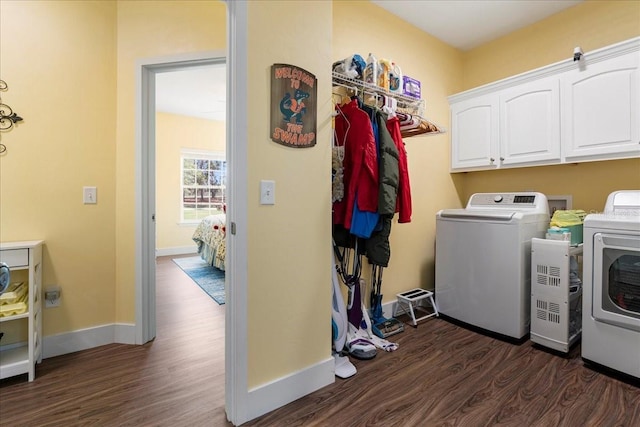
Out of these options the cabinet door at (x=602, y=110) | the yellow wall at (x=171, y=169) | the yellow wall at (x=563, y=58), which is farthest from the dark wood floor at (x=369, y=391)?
the yellow wall at (x=171, y=169)

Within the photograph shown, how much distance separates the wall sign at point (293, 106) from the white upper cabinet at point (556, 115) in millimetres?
2052

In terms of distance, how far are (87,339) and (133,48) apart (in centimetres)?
218

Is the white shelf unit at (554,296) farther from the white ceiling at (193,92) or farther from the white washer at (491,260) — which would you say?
the white ceiling at (193,92)

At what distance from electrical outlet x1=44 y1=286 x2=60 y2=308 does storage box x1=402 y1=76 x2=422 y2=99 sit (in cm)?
296

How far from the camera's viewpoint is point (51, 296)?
2.04 meters

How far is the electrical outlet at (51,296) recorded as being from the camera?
2033 millimetres

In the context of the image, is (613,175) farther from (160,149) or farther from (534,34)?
(160,149)

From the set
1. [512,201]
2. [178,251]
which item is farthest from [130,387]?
[178,251]

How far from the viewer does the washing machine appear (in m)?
1.74

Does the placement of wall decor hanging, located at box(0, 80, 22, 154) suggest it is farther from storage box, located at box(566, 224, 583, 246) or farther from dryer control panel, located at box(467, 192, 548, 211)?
storage box, located at box(566, 224, 583, 246)

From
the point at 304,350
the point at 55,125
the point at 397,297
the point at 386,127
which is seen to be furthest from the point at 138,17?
the point at 397,297

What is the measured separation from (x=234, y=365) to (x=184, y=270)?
359 centimetres

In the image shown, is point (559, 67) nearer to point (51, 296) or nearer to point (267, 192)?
point (267, 192)

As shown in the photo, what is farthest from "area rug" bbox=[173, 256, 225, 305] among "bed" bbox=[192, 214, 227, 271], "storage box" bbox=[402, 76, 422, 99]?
"storage box" bbox=[402, 76, 422, 99]
